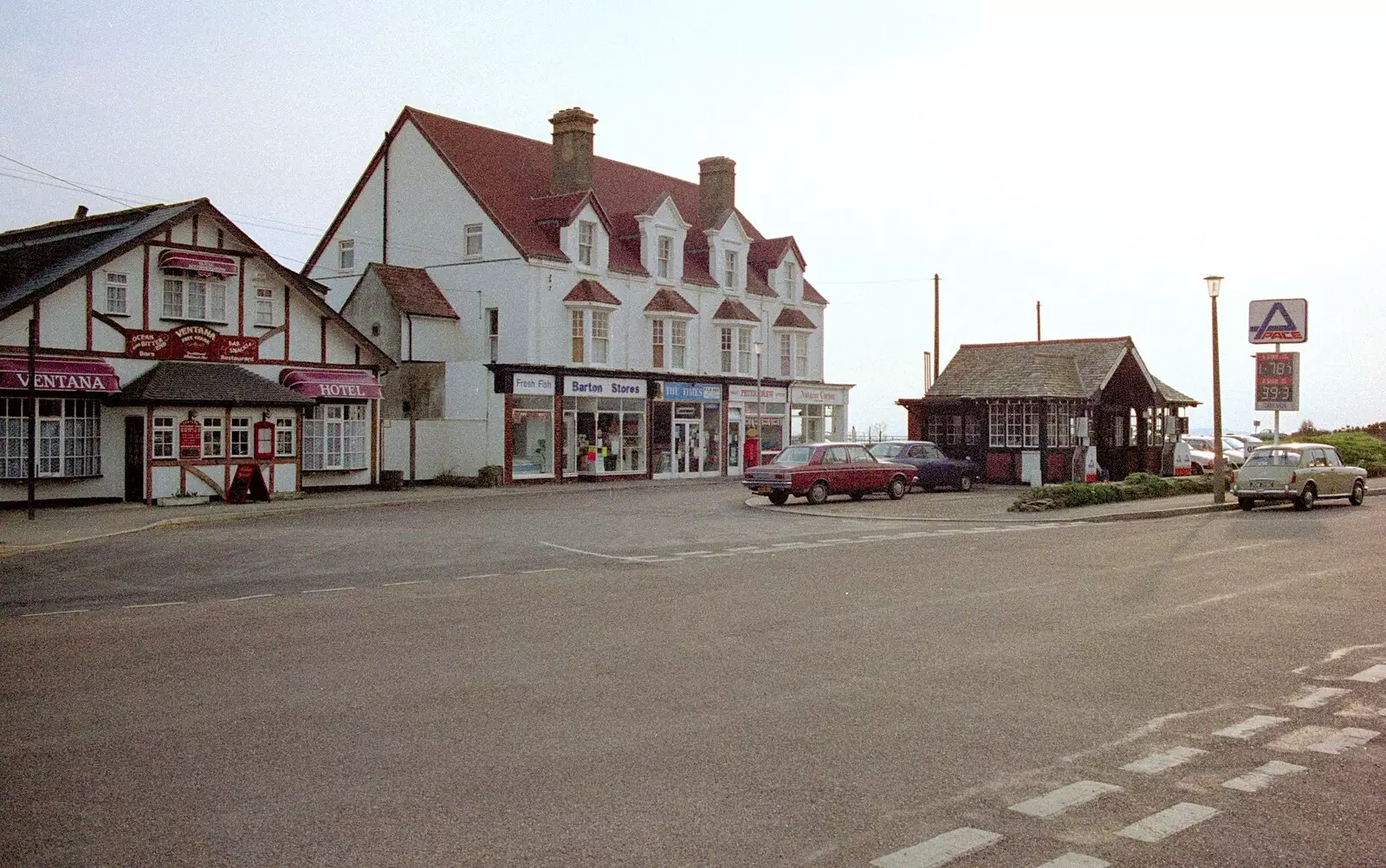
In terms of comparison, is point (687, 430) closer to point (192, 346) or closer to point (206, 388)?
point (192, 346)

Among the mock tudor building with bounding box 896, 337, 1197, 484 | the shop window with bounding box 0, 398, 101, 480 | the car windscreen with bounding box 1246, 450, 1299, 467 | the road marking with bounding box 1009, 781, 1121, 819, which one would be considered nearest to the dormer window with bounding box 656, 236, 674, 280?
the mock tudor building with bounding box 896, 337, 1197, 484

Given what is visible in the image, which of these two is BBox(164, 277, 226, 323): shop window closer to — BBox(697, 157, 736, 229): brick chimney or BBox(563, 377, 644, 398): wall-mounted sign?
BBox(563, 377, 644, 398): wall-mounted sign

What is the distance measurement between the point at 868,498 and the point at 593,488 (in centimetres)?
971

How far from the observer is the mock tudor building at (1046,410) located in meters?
42.5

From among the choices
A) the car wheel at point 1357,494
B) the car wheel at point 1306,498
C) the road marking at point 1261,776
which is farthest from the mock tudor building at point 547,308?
the road marking at point 1261,776

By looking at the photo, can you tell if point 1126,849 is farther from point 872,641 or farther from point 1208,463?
point 1208,463

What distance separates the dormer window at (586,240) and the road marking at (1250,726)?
3838 centimetres

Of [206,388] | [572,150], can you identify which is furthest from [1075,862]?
[572,150]

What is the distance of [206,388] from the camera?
3173 centimetres

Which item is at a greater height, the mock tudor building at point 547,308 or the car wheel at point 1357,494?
the mock tudor building at point 547,308

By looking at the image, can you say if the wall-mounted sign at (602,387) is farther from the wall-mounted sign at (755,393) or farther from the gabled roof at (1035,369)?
the gabled roof at (1035,369)

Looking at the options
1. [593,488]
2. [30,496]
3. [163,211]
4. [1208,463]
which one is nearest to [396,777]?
[30,496]

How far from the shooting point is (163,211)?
33.6 m

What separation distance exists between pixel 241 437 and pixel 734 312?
23.5 metres
